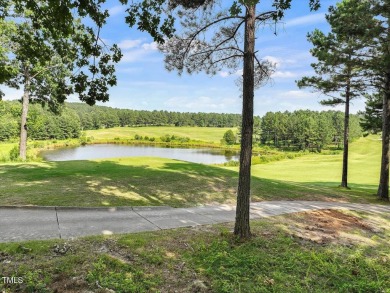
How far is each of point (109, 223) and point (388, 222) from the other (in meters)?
9.53

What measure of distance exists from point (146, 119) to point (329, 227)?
16529 centimetres

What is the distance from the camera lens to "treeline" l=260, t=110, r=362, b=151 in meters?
90.6

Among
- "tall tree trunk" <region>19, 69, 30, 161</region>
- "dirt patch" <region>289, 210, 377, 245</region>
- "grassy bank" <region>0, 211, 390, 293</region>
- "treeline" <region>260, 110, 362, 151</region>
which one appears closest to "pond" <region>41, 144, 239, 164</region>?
"tall tree trunk" <region>19, 69, 30, 161</region>

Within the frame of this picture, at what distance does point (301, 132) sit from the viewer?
9262 centimetres

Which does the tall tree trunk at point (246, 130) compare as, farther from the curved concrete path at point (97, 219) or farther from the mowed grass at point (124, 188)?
the mowed grass at point (124, 188)

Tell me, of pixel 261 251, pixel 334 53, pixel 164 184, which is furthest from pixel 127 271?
pixel 334 53

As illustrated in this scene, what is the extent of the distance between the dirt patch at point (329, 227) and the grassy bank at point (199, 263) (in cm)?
10

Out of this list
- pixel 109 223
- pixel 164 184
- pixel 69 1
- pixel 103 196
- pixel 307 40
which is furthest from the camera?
pixel 307 40

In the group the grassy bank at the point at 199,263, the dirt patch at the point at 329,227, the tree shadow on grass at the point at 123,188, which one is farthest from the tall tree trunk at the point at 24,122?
the dirt patch at the point at 329,227

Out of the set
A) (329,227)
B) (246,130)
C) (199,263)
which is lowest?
(329,227)

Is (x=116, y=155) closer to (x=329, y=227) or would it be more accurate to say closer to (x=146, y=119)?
(x=329, y=227)

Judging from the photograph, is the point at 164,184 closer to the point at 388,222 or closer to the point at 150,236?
the point at 150,236

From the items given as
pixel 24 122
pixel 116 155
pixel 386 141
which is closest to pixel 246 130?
pixel 386 141

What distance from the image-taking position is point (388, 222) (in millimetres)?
10539
